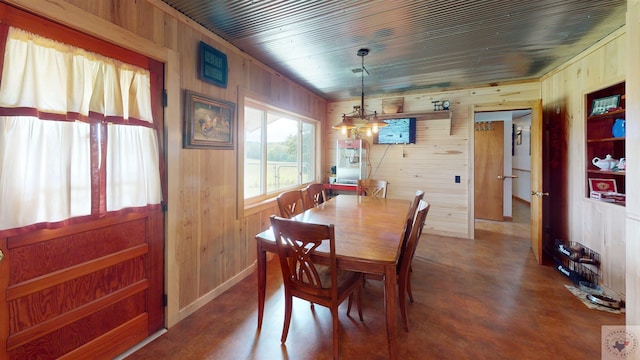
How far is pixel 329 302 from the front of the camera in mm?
1619

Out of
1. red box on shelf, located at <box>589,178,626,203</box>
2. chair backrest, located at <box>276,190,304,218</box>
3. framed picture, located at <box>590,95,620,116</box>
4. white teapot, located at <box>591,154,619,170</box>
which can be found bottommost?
chair backrest, located at <box>276,190,304,218</box>

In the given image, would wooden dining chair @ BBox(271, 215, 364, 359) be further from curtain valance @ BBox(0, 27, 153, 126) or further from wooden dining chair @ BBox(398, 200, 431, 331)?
curtain valance @ BBox(0, 27, 153, 126)

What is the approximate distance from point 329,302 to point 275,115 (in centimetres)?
268

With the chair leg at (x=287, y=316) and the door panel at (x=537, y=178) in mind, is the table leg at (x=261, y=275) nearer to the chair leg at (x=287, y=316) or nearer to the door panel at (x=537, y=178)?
the chair leg at (x=287, y=316)

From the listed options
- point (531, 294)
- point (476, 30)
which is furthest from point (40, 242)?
point (531, 294)

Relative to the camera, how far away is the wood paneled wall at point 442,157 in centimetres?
409

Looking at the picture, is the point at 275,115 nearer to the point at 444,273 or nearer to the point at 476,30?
the point at 476,30

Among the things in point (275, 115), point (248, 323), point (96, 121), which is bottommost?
point (248, 323)

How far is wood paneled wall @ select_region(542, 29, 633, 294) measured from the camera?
7.61ft

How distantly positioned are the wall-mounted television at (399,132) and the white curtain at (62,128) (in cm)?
370

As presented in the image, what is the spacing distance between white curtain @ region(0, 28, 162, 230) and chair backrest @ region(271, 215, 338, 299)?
3.42ft

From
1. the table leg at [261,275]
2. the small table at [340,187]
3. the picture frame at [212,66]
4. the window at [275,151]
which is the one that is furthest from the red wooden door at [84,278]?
the small table at [340,187]

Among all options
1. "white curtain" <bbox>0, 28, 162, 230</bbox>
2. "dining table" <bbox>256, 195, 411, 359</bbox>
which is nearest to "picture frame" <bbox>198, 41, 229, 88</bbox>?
"white curtain" <bbox>0, 28, 162, 230</bbox>

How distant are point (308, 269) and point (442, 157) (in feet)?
11.6
